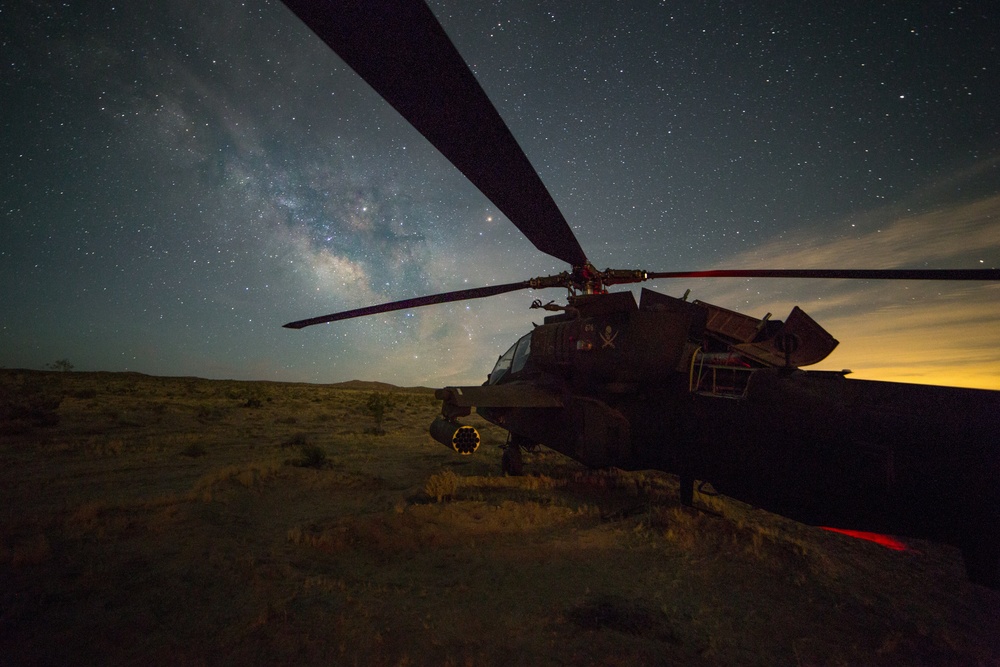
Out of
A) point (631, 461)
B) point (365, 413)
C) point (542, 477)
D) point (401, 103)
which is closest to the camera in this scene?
point (401, 103)

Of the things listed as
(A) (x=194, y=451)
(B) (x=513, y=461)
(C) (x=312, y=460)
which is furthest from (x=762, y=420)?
(A) (x=194, y=451)

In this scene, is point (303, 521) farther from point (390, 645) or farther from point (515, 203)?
point (515, 203)

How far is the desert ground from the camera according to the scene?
288 cm

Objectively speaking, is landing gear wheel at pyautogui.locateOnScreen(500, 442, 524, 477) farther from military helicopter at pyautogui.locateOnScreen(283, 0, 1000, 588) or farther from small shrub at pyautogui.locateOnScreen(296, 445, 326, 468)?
small shrub at pyautogui.locateOnScreen(296, 445, 326, 468)

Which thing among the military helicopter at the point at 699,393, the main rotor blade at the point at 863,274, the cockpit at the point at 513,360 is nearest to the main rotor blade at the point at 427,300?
the military helicopter at the point at 699,393

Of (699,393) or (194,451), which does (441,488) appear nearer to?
(699,393)

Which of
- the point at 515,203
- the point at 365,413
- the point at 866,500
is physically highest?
the point at 515,203

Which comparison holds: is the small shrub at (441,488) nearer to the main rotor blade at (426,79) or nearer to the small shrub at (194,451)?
the main rotor blade at (426,79)

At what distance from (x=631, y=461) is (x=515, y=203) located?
4156 mm

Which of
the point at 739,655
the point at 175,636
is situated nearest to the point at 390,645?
the point at 175,636

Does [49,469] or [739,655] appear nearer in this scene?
[739,655]

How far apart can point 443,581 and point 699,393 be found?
3750 millimetres

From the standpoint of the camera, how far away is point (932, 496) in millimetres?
3115

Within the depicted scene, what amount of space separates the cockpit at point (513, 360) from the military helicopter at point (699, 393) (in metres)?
2.15
